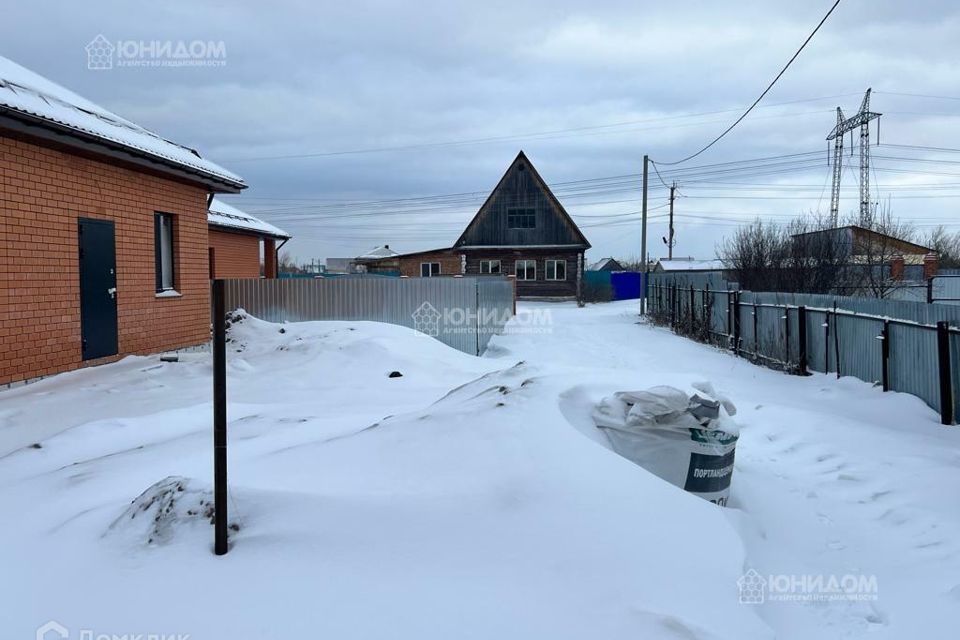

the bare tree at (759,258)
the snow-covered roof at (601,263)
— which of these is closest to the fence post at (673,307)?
the bare tree at (759,258)

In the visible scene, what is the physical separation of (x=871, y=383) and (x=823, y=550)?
213 inches

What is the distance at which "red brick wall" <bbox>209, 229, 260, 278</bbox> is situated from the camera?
61.0ft

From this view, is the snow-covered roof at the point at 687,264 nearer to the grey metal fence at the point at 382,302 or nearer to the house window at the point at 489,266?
the house window at the point at 489,266

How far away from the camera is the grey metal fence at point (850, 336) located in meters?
6.73

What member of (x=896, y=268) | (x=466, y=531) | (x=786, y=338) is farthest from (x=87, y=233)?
(x=896, y=268)

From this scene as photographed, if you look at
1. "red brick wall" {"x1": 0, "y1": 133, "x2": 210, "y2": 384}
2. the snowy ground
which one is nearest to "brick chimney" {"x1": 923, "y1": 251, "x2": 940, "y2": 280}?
the snowy ground

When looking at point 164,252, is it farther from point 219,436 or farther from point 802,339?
point 802,339

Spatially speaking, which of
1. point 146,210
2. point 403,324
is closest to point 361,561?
point 146,210

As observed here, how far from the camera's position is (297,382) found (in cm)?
853

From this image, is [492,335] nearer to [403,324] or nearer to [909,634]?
[403,324]

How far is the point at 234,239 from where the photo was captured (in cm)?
1994

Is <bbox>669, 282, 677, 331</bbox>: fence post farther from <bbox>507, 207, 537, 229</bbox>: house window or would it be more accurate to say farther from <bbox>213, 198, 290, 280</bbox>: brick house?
<bbox>507, 207, 537, 229</bbox>: house window

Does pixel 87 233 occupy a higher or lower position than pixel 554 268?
lower

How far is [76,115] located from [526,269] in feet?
92.0
